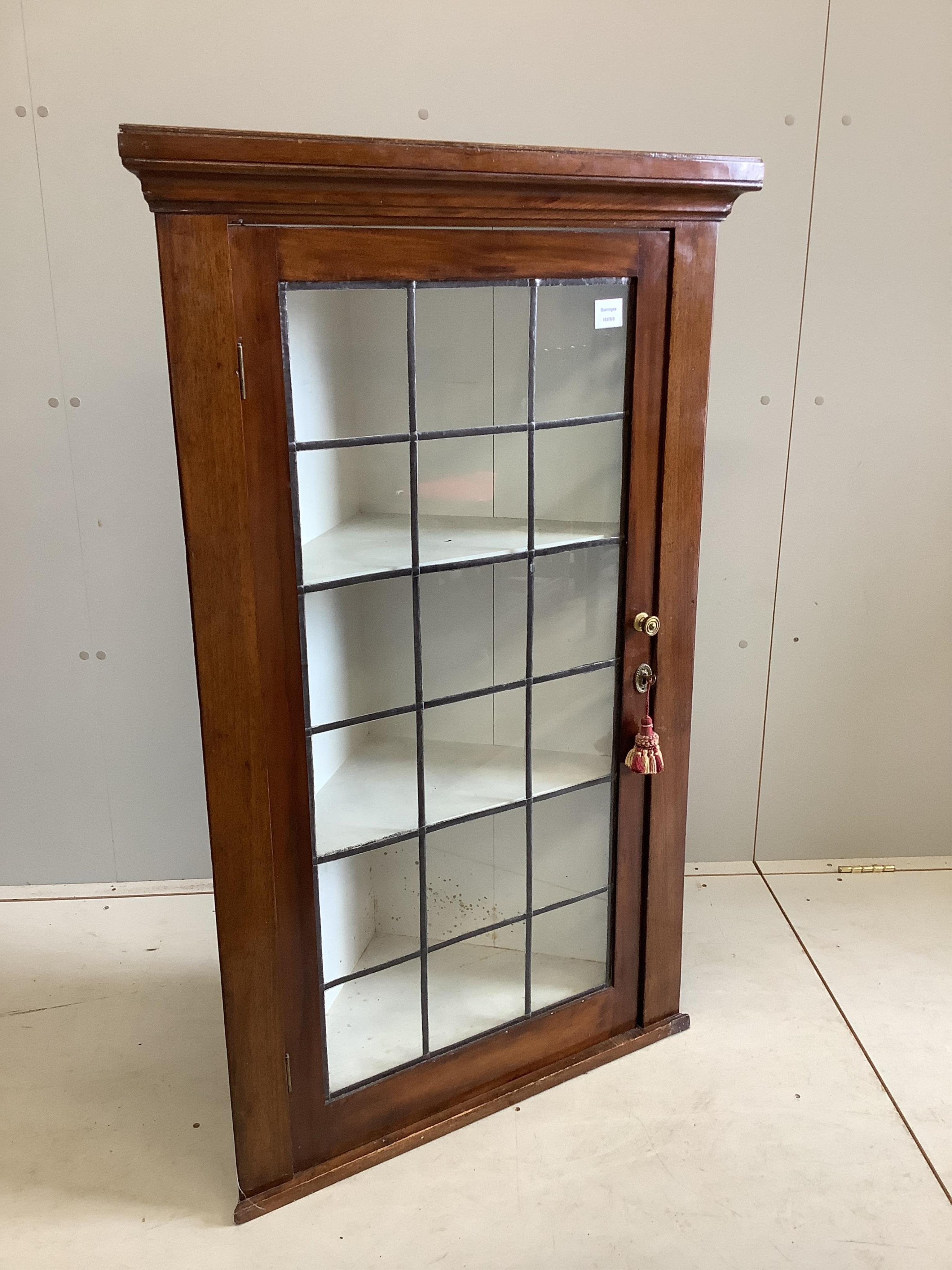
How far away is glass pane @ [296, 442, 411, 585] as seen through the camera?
1.65 meters

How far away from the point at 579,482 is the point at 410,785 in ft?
2.14

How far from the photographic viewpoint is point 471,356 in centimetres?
173

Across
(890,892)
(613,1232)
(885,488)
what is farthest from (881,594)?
(613,1232)

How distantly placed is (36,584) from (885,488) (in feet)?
7.35

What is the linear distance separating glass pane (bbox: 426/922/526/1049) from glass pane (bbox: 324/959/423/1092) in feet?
0.15

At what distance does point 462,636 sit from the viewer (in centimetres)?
186

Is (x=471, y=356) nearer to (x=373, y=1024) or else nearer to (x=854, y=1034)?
(x=373, y=1024)

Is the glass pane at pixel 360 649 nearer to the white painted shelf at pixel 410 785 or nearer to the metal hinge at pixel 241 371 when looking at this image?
the white painted shelf at pixel 410 785

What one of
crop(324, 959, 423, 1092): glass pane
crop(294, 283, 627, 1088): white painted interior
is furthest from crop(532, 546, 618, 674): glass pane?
crop(324, 959, 423, 1092): glass pane

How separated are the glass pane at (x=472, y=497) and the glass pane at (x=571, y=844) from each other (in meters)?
0.56

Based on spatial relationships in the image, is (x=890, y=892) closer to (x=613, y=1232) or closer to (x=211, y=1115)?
(x=613, y=1232)

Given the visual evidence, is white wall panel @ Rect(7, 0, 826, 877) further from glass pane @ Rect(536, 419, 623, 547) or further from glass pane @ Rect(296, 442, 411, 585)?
glass pane @ Rect(296, 442, 411, 585)

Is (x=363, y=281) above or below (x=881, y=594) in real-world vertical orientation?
above

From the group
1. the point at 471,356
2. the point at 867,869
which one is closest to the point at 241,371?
the point at 471,356
